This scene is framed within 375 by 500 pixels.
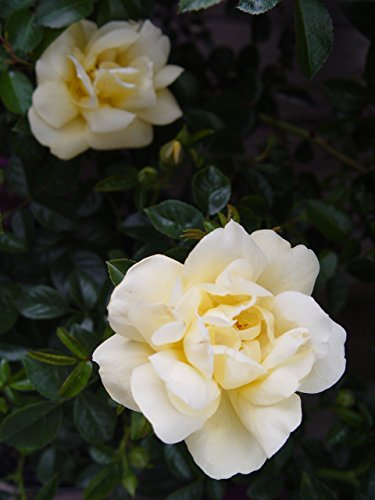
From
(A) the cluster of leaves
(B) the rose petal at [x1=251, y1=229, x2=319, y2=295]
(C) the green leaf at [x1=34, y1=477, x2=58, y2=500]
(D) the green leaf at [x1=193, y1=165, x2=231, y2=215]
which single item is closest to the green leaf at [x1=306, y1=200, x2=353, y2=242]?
(A) the cluster of leaves

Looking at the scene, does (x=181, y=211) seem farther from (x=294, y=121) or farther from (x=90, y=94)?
(x=294, y=121)

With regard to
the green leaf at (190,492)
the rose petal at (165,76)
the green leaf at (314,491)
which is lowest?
the green leaf at (190,492)

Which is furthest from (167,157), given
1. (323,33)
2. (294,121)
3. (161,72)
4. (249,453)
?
(294,121)

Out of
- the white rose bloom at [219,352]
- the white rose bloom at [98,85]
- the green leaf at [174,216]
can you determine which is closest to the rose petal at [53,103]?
the white rose bloom at [98,85]

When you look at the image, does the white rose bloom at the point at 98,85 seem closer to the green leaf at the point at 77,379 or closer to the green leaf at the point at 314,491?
the green leaf at the point at 77,379

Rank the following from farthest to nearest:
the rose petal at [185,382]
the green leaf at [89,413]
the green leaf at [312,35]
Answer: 1. the green leaf at [89,413]
2. the green leaf at [312,35]
3. the rose petal at [185,382]
